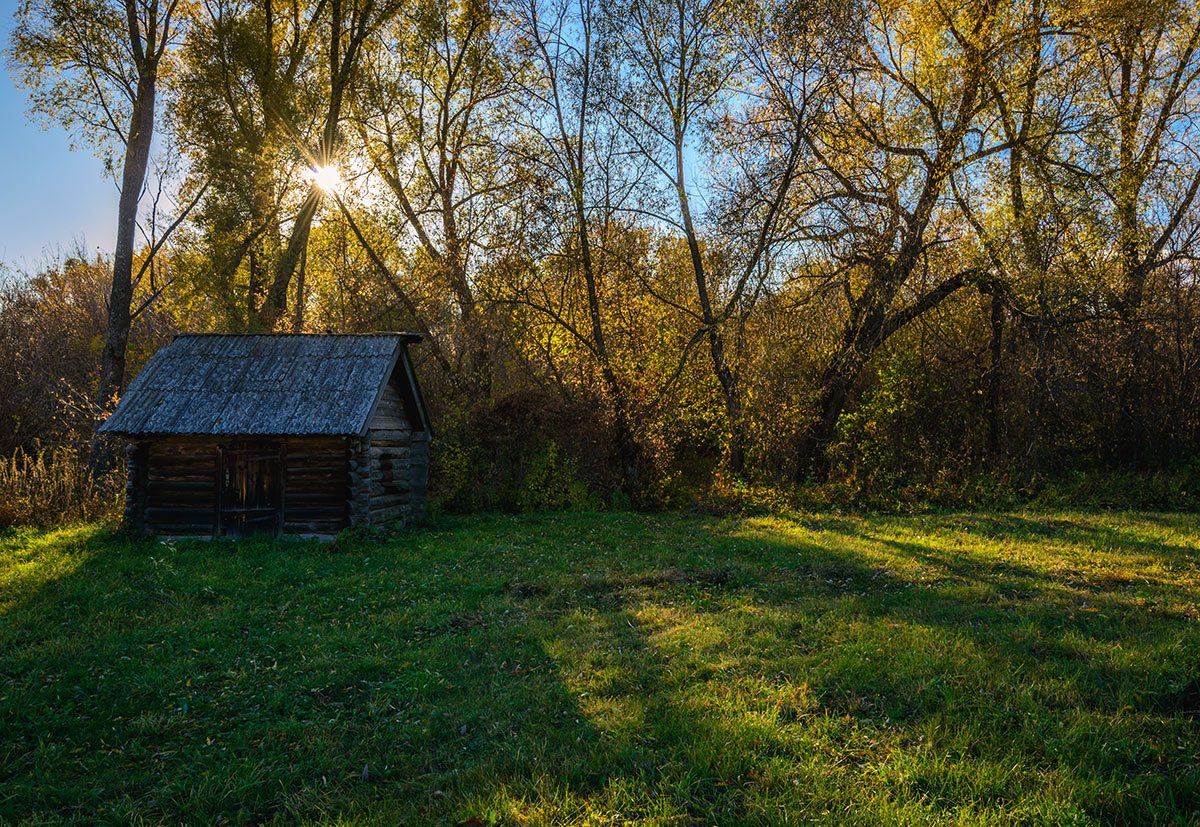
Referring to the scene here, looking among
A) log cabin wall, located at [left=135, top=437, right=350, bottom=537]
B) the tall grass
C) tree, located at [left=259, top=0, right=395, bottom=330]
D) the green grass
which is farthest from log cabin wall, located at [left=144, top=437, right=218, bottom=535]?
tree, located at [left=259, top=0, right=395, bottom=330]

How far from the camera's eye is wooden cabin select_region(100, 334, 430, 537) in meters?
14.0

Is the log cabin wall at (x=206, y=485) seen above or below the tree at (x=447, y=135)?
below

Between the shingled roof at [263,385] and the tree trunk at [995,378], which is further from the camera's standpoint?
the tree trunk at [995,378]

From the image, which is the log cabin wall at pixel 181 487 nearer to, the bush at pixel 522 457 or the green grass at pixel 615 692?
the green grass at pixel 615 692

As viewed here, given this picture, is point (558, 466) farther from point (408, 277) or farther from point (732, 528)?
point (408, 277)

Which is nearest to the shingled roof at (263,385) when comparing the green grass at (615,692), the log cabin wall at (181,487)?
the log cabin wall at (181,487)

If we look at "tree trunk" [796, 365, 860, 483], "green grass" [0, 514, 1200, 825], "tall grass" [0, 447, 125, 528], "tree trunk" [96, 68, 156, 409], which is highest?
"tree trunk" [96, 68, 156, 409]

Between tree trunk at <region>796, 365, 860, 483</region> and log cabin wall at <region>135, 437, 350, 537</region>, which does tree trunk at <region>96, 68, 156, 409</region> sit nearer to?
log cabin wall at <region>135, 437, 350, 537</region>

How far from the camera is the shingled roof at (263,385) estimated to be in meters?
13.9

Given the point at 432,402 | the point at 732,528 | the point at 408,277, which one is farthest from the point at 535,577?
the point at 408,277

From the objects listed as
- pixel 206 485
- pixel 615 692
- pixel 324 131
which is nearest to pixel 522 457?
pixel 206 485

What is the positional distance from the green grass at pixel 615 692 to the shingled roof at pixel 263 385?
11.5 ft

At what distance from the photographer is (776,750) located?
5.00 metres

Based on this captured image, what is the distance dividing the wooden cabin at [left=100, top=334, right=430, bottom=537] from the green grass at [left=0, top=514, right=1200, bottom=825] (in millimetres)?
3065
